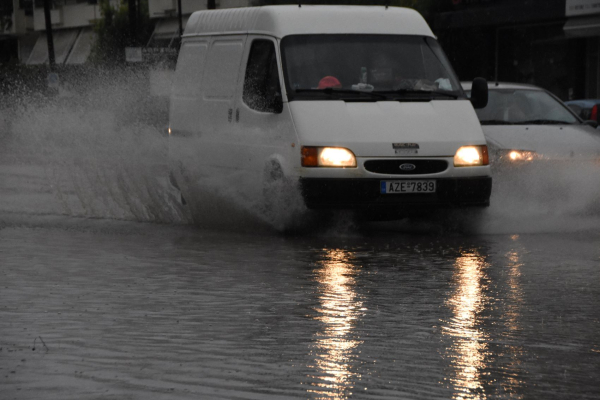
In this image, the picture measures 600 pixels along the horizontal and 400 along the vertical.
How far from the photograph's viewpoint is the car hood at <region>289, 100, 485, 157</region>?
11172 mm

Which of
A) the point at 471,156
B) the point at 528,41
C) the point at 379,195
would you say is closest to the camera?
the point at 379,195

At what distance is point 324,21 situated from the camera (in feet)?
40.1

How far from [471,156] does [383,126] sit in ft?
2.83

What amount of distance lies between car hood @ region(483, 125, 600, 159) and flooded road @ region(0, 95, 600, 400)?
1.66 ft

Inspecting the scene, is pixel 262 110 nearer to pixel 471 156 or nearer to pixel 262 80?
pixel 262 80

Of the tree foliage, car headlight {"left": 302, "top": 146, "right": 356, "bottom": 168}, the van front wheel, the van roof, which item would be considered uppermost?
the van roof

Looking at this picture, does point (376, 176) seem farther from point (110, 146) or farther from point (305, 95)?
point (110, 146)

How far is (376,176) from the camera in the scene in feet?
36.8

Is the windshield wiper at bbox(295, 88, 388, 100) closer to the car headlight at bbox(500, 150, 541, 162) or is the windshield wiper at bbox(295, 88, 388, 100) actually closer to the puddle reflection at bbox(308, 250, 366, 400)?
the car headlight at bbox(500, 150, 541, 162)

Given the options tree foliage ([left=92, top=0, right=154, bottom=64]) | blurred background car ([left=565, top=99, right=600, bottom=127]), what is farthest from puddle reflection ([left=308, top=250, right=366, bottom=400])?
tree foliage ([left=92, top=0, right=154, bottom=64])

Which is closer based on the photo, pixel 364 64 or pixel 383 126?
pixel 383 126

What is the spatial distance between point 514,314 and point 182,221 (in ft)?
21.1

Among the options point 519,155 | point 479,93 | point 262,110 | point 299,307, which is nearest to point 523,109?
point 519,155

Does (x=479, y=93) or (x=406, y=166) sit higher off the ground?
(x=479, y=93)
